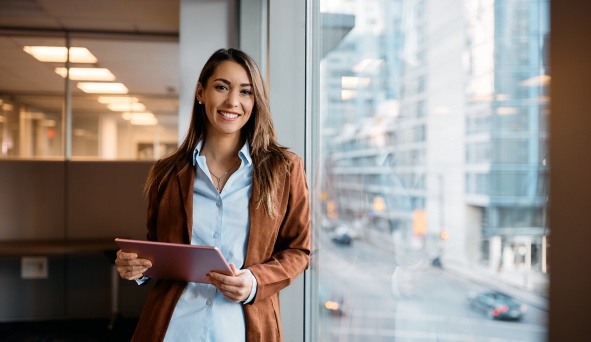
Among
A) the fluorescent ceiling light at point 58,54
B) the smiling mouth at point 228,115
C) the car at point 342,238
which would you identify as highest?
the fluorescent ceiling light at point 58,54

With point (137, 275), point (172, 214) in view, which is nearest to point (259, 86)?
point (172, 214)

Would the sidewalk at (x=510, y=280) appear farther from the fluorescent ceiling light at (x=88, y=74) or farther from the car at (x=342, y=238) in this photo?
the fluorescent ceiling light at (x=88, y=74)

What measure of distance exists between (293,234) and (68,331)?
13.3 ft

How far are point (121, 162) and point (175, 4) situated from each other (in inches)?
62.1

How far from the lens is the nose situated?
1.39 m

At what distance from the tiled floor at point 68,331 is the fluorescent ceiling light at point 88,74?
7.61 ft

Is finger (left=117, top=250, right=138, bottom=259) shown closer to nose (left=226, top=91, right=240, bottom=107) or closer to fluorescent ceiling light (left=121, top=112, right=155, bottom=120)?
nose (left=226, top=91, right=240, bottom=107)

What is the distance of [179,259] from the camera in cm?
119

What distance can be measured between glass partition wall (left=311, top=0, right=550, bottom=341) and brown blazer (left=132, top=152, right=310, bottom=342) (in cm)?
13

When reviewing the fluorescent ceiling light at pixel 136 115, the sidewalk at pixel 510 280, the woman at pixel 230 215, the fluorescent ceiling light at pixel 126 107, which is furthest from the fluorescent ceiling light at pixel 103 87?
the sidewalk at pixel 510 280

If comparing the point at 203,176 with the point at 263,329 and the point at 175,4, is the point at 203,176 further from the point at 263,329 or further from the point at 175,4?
the point at 175,4

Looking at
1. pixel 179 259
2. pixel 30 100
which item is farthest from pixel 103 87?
pixel 179 259

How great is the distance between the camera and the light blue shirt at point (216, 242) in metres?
1.29

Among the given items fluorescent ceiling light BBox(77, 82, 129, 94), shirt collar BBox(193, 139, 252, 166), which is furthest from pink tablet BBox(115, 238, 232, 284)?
fluorescent ceiling light BBox(77, 82, 129, 94)
